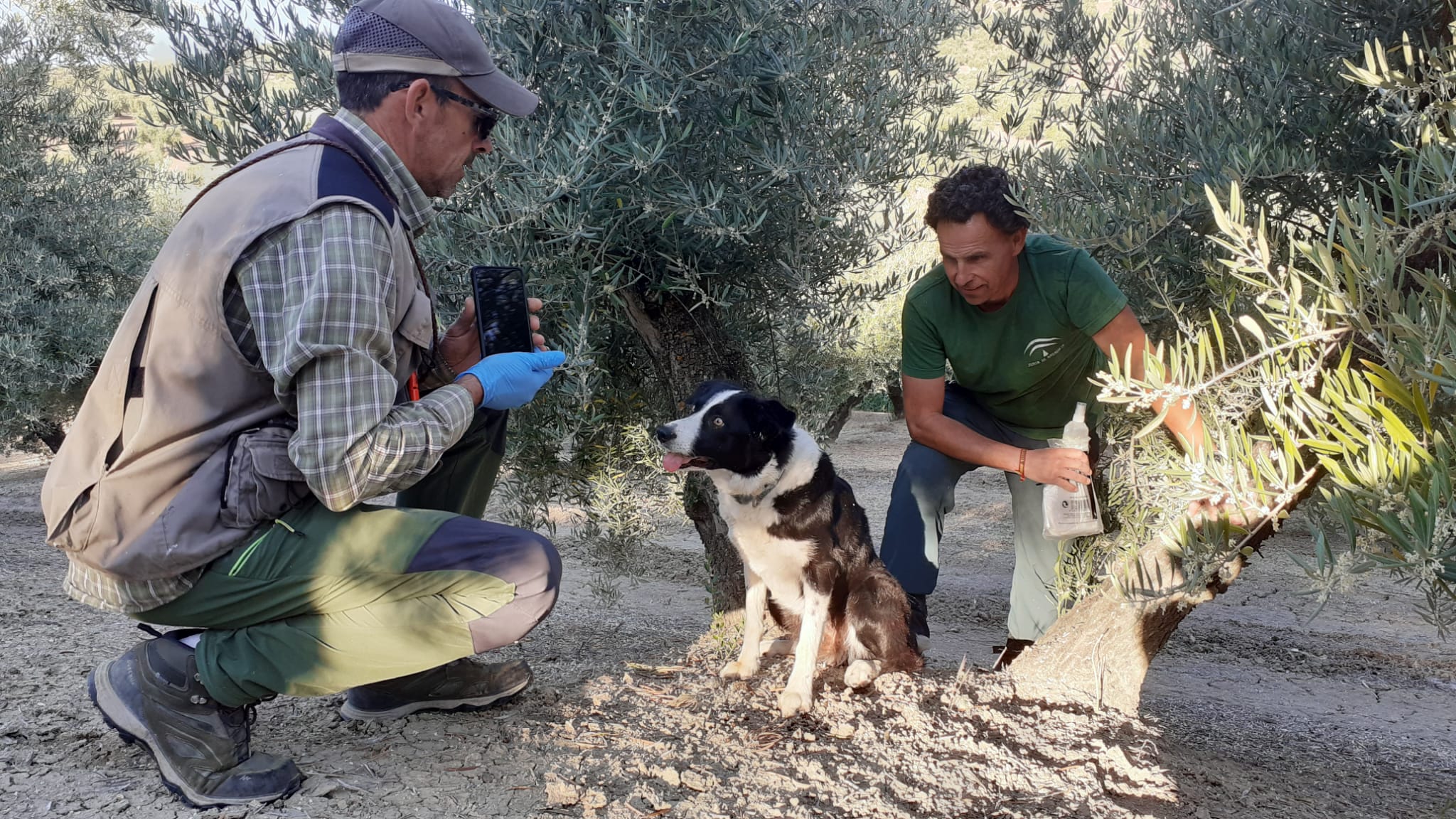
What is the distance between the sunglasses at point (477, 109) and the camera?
293cm

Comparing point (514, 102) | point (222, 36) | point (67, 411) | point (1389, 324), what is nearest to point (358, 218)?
point (514, 102)

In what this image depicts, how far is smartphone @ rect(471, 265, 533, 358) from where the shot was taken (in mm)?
3371

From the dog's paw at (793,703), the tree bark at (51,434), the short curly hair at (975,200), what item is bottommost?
the tree bark at (51,434)

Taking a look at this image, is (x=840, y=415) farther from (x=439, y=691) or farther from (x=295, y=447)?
(x=295, y=447)

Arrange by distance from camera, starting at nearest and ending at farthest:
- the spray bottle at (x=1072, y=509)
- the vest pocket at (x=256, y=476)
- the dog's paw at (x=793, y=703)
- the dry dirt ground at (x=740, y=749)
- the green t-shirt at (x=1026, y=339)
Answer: the vest pocket at (x=256, y=476)
the dry dirt ground at (x=740, y=749)
the dog's paw at (x=793, y=703)
the spray bottle at (x=1072, y=509)
the green t-shirt at (x=1026, y=339)

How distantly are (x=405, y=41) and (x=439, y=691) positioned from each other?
207 cm

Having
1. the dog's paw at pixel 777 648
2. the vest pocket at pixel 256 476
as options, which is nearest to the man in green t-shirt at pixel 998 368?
the dog's paw at pixel 777 648

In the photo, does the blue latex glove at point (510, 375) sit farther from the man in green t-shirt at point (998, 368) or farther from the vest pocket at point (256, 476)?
the man in green t-shirt at point (998, 368)

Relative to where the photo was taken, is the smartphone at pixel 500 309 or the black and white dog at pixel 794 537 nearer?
the smartphone at pixel 500 309

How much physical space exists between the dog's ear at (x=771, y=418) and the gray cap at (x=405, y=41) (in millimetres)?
1635

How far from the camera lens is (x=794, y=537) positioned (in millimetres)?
3914

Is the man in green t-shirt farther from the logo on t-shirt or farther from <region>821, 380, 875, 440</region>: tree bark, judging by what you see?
<region>821, 380, 875, 440</region>: tree bark

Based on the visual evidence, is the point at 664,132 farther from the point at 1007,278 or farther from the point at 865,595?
the point at 865,595

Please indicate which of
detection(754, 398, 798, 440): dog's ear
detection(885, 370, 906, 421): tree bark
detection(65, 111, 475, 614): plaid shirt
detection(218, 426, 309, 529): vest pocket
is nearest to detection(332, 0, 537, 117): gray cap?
detection(65, 111, 475, 614): plaid shirt
